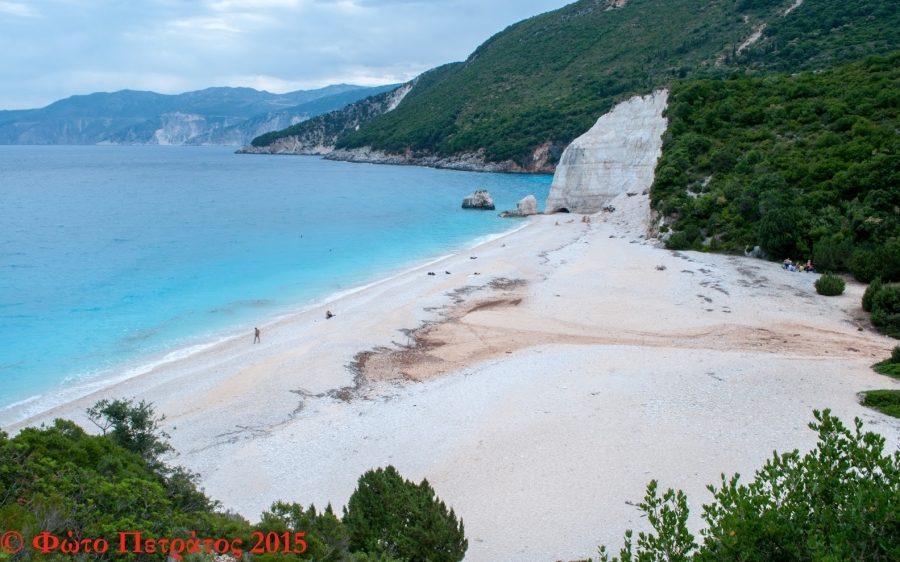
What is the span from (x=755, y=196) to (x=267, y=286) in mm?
23223

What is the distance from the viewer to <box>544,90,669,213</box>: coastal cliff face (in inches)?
1578

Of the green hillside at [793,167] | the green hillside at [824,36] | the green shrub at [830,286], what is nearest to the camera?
the green shrub at [830,286]

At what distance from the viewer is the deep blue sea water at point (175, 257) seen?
1881 cm

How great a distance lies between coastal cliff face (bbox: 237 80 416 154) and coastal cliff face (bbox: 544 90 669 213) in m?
125

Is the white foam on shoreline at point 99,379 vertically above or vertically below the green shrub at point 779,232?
below

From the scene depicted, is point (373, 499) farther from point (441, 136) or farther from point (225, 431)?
point (441, 136)

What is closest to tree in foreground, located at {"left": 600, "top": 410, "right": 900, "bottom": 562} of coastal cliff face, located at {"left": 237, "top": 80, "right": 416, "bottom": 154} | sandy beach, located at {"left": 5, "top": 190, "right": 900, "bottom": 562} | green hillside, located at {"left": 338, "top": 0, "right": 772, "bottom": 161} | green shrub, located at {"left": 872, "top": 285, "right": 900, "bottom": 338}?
sandy beach, located at {"left": 5, "top": 190, "right": 900, "bottom": 562}

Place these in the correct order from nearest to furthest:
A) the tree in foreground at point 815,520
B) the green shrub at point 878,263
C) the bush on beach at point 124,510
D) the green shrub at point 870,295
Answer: the tree in foreground at point 815,520 < the bush on beach at point 124,510 < the green shrub at point 870,295 < the green shrub at point 878,263

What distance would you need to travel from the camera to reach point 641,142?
4097cm

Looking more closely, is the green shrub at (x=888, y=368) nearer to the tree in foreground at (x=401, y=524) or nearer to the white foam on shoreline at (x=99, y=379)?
the tree in foreground at (x=401, y=524)

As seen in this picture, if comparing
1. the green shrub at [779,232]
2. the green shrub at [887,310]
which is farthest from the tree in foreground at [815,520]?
the green shrub at [779,232]

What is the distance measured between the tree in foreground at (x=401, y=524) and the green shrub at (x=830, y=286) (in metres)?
18.1

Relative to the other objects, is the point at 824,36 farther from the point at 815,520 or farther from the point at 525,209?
the point at 815,520

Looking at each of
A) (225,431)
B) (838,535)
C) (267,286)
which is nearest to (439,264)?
(267,286)
